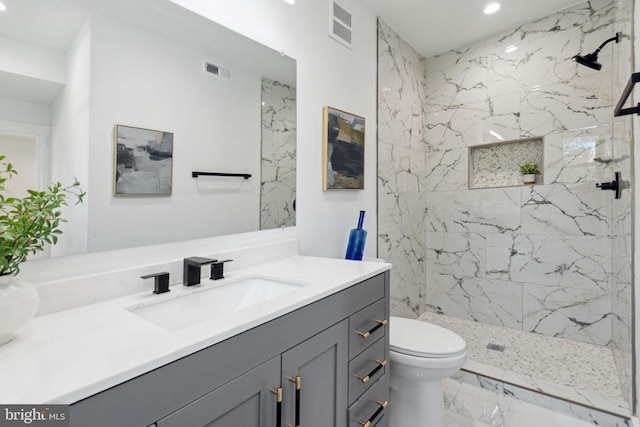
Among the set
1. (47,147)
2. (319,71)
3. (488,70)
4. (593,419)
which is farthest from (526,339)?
(47,147)

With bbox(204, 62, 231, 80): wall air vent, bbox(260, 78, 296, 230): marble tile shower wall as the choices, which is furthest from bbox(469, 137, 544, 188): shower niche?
bbox(204, 62, 231, 80): wall air vent

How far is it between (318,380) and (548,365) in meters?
2.08

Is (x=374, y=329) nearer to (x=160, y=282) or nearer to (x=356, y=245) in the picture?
(x=356, y=245)

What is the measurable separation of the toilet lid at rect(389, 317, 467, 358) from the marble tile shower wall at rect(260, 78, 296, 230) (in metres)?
0.87

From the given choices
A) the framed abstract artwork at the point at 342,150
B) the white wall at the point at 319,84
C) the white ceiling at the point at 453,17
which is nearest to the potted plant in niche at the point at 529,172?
the white ceiling at the point at 453,17

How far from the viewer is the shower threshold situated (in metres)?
1.93

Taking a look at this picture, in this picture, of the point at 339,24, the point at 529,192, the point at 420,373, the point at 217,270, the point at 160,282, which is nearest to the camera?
the point at 160,282

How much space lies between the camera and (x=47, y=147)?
958mm

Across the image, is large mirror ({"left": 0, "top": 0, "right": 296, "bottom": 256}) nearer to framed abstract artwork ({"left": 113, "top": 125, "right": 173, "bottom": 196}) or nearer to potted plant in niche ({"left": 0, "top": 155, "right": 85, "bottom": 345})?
framed abstract artwork ({"left": 113, "top": 125, "right": 173, "bottom": 196})

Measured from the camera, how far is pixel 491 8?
2.50 metres

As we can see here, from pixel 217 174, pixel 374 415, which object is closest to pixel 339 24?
pixel 217 174

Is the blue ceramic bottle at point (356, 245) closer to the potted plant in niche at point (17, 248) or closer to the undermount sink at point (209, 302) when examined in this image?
the undermount sink at point (209, 302)

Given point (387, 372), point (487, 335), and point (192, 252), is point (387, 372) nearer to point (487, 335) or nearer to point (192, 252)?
point (192, 252)

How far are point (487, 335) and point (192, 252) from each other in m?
2.58
